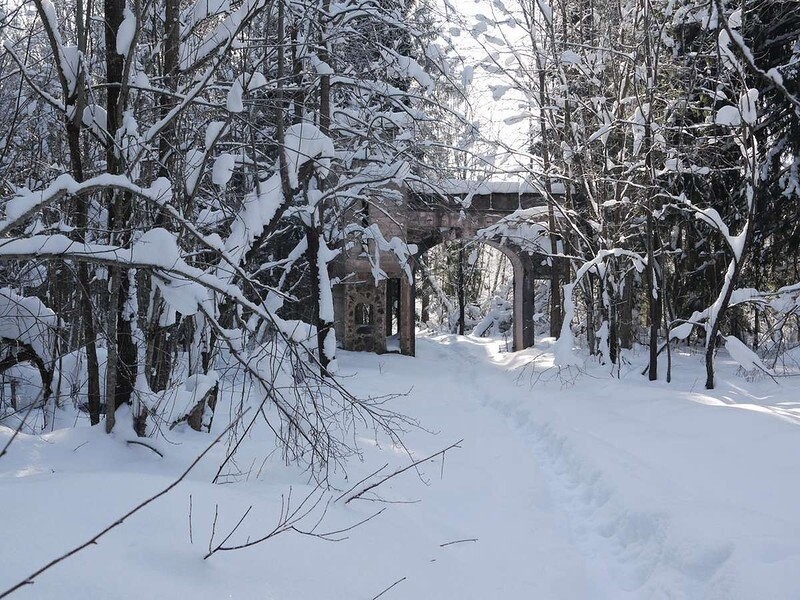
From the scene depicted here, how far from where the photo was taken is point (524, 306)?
19.5m

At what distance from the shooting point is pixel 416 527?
A: 4.64 metres

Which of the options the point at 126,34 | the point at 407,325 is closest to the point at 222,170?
the point at 126,34

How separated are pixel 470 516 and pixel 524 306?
14532 mm

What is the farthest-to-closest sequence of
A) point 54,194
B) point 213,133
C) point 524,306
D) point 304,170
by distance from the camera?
point 524,306 < point 304,170 < point 213,133 < point 54,194

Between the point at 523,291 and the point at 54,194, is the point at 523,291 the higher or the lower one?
the lower one

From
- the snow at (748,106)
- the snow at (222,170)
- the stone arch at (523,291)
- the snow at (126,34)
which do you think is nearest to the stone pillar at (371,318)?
the stone arch at (523,291)

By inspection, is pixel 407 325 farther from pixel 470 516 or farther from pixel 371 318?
pixel 470 516

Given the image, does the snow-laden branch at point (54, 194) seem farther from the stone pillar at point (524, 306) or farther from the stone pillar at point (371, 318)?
the stone pillar at point (524, 306)

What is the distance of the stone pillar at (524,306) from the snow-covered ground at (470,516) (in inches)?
424

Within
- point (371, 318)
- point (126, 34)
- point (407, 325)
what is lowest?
point (407, 325)

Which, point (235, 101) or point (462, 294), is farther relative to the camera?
point (462, 294)

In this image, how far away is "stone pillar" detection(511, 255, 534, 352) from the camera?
19469 mm

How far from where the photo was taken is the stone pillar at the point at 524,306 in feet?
63.9

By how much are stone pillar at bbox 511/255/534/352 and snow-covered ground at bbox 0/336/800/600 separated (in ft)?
35.3
